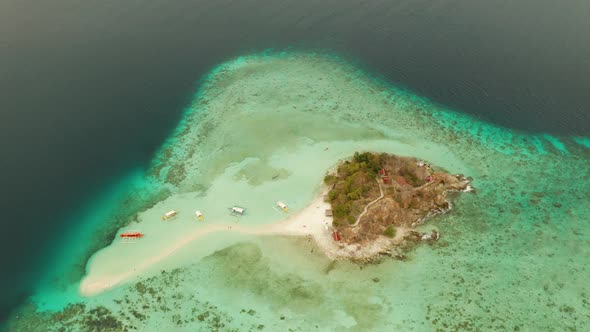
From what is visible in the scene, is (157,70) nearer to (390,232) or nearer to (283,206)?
(283,206)

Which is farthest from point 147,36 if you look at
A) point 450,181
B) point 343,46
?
point 450,181

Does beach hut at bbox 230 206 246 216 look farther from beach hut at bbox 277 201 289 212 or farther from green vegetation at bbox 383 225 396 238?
green vegetation at bbox 383 225 396 238

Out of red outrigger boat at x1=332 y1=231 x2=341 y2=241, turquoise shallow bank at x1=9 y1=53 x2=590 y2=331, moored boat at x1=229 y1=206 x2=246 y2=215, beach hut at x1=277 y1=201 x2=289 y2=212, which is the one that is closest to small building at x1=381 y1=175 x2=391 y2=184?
turquoise shallow bank at x1=9 y1=53 x2=590 y2=331

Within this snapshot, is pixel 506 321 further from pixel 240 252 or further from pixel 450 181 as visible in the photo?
pixel 240 252

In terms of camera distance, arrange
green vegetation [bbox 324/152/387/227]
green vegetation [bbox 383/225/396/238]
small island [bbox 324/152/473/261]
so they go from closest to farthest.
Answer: small island [bbox 324/152/473/261] < green vegetation [bbox 383/225/396/238] < green vegetation [bbox 324/152/387/227]

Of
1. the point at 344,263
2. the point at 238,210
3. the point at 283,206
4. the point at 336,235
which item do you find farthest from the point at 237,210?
the point at 344,263

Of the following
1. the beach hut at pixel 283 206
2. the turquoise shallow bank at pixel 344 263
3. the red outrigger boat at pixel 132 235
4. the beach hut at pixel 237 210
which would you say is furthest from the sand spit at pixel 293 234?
the red outrigger boat at pixel 132 235
